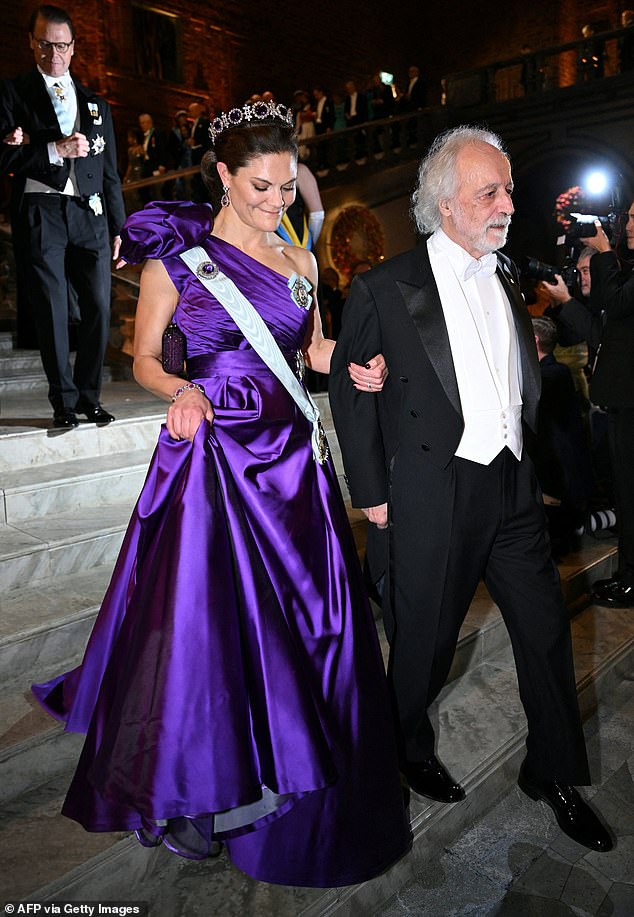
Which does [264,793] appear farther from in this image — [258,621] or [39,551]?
[39,551]

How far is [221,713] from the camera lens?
164 centimetres

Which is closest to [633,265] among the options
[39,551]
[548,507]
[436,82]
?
[548,507]

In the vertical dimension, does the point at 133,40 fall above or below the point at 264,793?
above

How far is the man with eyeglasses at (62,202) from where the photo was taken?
3.58 metres

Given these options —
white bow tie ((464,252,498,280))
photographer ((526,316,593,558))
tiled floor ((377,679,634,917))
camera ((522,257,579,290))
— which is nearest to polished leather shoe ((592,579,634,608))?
photographer ((526,316,593,558))

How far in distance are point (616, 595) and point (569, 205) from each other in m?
1.77

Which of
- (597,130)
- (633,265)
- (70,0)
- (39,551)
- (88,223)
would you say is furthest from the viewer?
(70,0)

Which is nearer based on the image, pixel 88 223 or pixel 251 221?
pixel 251 221

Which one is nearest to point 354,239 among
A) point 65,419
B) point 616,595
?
point 65,419

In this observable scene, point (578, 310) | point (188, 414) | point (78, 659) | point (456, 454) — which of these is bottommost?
point (78, 659)

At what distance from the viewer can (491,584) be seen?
209cm

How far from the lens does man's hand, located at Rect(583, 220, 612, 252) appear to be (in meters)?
3.14

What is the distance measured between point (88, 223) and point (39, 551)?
1757 mm

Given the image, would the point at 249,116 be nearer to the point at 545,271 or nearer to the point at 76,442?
the point at 545,271
